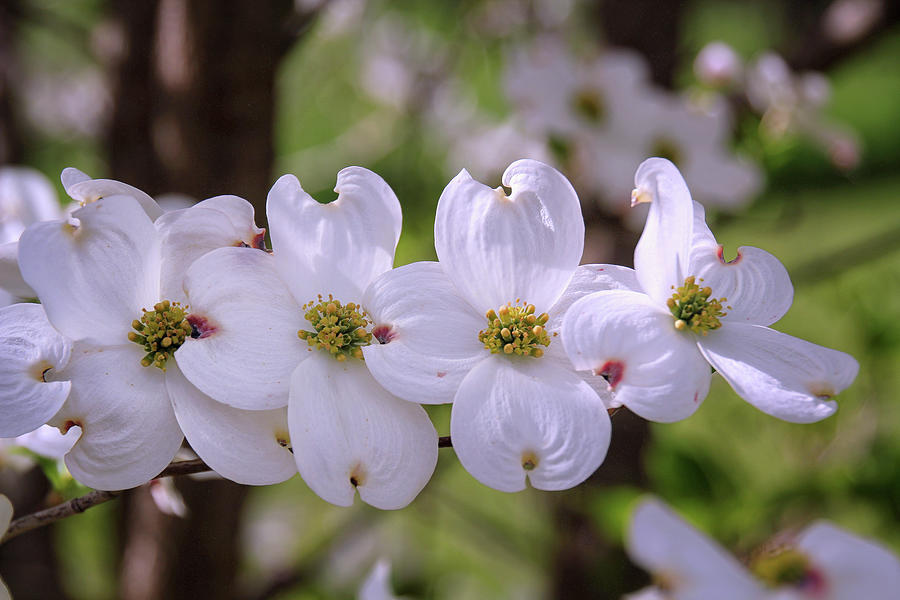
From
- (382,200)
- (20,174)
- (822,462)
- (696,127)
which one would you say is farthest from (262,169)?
(822,462)

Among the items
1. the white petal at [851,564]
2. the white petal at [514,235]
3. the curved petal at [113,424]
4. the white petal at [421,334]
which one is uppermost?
the white petal at [514,235]

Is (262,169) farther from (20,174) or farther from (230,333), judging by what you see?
(230,333)

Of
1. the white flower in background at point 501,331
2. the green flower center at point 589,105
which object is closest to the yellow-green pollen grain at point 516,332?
the white flower in background at point 501,331

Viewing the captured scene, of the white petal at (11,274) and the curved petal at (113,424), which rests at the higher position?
the white petal at (11,274)

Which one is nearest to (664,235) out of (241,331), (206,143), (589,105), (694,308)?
(694,308)

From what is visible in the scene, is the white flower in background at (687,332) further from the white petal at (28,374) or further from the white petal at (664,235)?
the white petal at (28,374)

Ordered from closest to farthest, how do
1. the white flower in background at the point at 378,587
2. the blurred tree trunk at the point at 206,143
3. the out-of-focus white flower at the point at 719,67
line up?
the white flower in background at the point at 378,587, the blurred tree trunk at the point at 206,143, the out-of-focus white flower at the point at 719,67

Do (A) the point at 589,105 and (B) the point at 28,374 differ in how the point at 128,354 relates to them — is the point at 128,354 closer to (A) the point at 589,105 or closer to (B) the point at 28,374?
(B) the point at 28,374

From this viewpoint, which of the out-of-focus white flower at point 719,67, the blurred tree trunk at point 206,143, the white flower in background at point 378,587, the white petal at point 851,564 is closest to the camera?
the white petal at point 851,564
